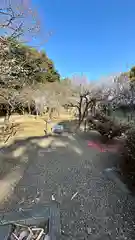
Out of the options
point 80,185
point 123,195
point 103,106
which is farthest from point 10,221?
point 103,106

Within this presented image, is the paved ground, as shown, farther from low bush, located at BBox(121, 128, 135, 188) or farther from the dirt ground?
low bush, located at BBox(121, 128, 135, 188)

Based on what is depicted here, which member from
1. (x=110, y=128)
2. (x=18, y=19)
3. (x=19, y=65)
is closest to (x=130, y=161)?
(x=110, y=128)

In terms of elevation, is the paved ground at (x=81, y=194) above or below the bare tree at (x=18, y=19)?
below

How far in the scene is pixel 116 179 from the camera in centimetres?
321

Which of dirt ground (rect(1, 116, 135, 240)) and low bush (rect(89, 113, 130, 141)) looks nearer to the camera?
dirt ground (rect(1, 116, 135, 240))

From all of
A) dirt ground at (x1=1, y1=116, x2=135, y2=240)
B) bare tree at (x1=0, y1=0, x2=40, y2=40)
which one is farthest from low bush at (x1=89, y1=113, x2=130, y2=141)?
bare tree at (x1=0, y1=0, x2=40, y2=40)

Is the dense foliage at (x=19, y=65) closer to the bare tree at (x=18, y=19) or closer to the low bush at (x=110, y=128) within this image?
the bare tree at (x=18, y=19)

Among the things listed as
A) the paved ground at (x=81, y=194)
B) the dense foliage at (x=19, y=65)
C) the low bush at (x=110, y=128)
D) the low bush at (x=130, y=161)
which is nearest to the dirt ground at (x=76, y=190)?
the paved ground at (x=81, y=194)

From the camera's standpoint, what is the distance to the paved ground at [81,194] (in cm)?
200

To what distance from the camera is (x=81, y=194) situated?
2729mm

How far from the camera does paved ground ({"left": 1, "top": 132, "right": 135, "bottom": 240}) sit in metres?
2.00

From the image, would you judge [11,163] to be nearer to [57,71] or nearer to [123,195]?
[123,195]

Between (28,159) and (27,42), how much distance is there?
3021 mm

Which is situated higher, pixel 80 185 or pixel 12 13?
pixel 12 13
